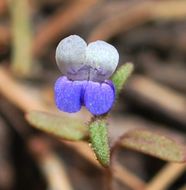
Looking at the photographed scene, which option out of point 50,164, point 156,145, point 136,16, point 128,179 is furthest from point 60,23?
point 156,145

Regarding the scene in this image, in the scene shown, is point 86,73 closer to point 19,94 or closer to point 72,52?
point 72,52

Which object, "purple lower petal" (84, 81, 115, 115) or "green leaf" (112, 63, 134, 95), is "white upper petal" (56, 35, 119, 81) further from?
"green leaf" (112, 63, 134, 95)

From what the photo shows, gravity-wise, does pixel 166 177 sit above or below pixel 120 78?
below

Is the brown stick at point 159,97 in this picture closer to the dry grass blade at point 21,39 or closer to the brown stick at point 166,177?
the brown stick at point 166,177

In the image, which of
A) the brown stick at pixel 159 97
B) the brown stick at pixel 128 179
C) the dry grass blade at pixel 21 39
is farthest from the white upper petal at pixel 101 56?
the dry grass blade at pixel 21 39

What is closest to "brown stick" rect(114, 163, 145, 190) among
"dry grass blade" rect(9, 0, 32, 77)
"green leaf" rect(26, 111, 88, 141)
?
"green leaf" rect(26, 111, 88, 141)
